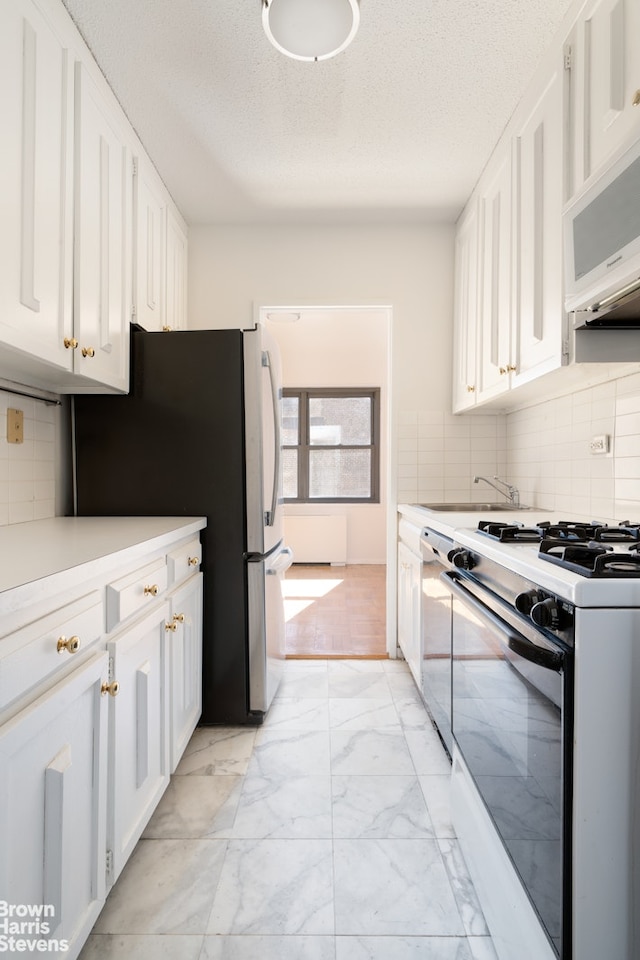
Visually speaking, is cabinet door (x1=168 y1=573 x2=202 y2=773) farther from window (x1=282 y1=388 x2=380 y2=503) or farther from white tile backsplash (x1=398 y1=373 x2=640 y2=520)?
window (x1=282 y1=388 x2=380 y2=503)

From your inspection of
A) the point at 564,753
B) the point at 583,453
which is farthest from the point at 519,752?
the point at 583,453

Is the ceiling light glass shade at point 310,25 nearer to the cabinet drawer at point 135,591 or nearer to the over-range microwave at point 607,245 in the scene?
the over-range microwave at point 607,245

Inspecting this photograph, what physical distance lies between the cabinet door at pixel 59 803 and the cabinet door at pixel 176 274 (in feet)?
6.50

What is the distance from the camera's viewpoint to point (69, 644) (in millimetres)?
949

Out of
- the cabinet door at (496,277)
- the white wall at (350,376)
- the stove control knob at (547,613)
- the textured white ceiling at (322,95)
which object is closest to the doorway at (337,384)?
the white wall at (350,376)

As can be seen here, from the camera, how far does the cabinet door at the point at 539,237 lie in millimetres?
1564

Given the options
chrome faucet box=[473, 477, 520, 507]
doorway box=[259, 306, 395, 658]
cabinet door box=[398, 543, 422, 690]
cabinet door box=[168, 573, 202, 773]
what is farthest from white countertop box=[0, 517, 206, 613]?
doorway box=[259, 306, 395, 658]

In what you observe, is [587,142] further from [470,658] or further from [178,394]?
[178,394]

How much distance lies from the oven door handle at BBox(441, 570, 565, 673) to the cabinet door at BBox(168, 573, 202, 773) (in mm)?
Result: 935

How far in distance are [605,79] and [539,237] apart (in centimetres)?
47

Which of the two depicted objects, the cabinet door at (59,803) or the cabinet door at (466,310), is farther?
the cabinet door at (466,310)

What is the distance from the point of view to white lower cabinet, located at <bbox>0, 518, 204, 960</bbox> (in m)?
0.79

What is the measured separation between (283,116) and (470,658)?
6.83 ft

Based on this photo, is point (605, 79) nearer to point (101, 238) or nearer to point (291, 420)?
point (101, 238)
